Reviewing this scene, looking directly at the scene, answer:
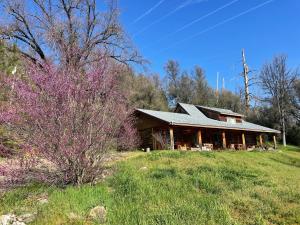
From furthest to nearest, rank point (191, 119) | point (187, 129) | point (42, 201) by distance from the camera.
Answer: point (187, 129)
point (191, 119)
point (42, 201)

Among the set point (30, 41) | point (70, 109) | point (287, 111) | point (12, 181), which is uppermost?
point (30, 41)

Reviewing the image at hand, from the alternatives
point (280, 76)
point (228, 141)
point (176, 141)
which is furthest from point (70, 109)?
point (280, 76)

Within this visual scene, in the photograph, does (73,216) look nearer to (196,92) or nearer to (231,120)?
(231,120)

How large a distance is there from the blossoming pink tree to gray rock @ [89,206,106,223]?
2059 mm

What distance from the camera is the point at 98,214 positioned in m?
6.55

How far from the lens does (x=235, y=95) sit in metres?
56.8

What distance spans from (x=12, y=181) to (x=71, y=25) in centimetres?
2176

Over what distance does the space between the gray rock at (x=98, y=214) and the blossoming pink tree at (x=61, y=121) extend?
2059mm

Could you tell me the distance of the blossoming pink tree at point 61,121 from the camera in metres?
8.29

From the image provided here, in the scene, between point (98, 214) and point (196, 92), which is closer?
point (98, 214)

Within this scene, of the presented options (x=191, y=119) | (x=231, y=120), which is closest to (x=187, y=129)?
(x=191, y=119)

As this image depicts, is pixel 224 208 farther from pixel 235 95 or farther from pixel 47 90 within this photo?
pixel 235 95

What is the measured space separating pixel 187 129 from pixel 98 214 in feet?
77.6

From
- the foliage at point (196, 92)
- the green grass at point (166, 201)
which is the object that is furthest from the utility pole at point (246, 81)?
the green grass at point (166, 201)
